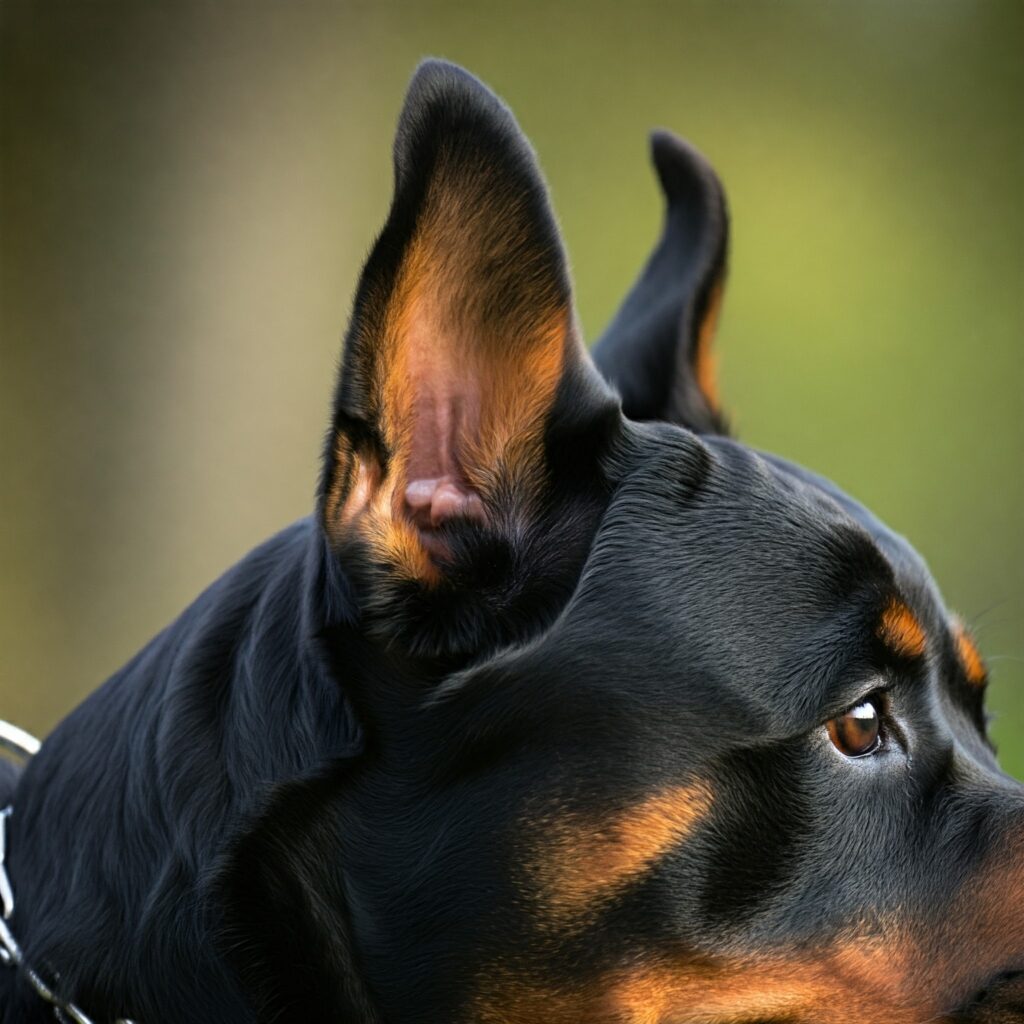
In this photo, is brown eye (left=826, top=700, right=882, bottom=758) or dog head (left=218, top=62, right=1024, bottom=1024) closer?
dog head (left=218, top=62, right=1024, bottom=1024)

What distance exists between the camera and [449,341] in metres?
2.35

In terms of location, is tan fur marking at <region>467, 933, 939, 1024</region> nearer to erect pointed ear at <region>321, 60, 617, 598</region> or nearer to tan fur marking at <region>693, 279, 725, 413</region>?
erect pointed ear at <region>321, 60, 617, 598</region>

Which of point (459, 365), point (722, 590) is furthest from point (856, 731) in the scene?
point (459, 365)

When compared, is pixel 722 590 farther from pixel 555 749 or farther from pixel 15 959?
pixel 15 959

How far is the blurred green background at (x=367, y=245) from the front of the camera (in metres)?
7.46

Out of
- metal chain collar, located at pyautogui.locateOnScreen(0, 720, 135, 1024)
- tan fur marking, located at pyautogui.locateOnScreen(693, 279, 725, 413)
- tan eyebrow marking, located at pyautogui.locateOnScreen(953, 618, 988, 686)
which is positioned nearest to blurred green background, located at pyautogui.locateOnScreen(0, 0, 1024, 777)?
tan fur marking, located at pyautogui.locateOnScreen(693, 279, 725, 413)

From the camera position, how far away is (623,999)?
2.28 metres

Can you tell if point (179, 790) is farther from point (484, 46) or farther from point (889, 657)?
point (484, 46)

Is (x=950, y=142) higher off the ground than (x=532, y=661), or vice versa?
(x=950, y=142)

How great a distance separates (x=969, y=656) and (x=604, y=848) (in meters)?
0.99

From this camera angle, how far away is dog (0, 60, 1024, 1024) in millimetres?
2271

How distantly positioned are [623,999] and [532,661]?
54cm

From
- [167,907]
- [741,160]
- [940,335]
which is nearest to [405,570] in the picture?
[167,907]

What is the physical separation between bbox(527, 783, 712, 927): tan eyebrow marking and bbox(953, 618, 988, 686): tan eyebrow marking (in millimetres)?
800
